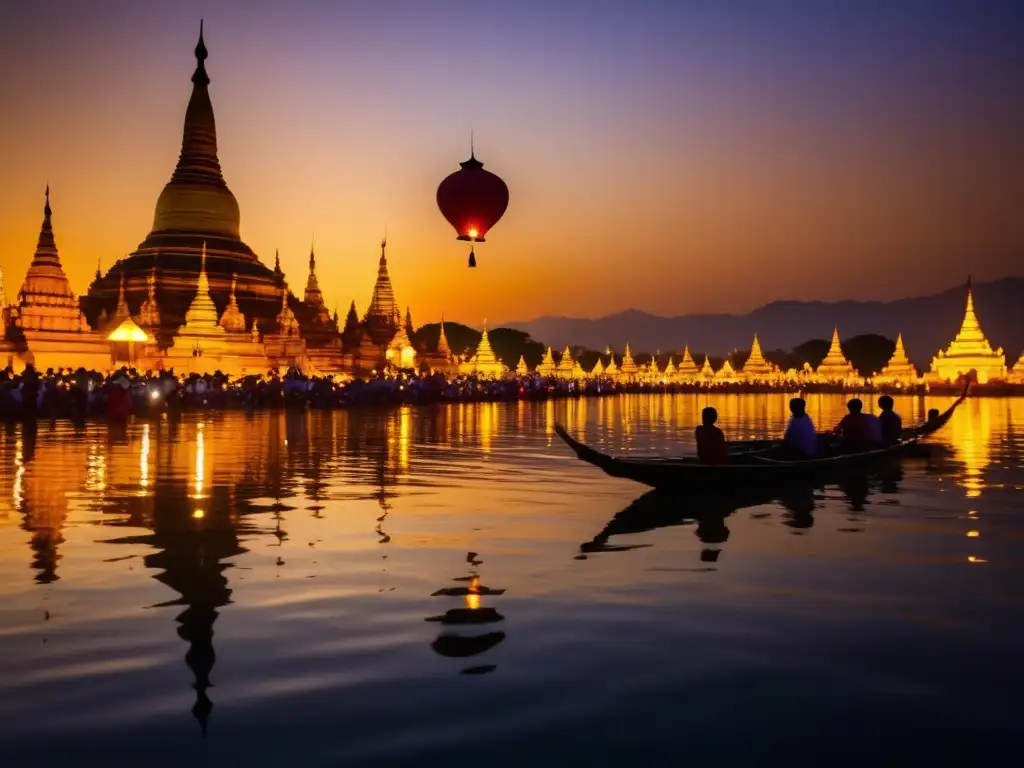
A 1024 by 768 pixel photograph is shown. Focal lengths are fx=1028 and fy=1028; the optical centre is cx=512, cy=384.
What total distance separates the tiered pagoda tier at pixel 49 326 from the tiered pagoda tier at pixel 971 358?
266ft

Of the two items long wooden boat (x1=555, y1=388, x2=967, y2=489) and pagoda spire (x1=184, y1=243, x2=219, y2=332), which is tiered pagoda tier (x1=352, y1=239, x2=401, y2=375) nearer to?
pagoda spire (x1=184, y1=243, x2=219, y2=332)

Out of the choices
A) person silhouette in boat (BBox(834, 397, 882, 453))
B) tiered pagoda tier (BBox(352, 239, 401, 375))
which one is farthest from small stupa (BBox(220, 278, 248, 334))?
person silhouette in boat (BBox(834, 397, 882, 453))

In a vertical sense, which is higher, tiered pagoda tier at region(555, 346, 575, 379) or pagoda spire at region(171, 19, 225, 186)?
pagoda spire at region(171, 19, 225, 186)

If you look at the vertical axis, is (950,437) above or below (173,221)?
below

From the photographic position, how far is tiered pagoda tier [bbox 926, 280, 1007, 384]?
101 metres

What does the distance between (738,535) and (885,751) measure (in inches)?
228

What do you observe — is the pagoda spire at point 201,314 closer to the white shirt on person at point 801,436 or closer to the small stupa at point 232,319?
the small stupa at point 232,319

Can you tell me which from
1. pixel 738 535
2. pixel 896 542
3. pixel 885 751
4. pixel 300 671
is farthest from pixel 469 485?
pixel 885 751

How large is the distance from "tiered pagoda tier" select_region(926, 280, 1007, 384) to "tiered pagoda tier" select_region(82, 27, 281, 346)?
2727 inches

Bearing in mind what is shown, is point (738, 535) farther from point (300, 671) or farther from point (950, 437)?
point (950, 437)

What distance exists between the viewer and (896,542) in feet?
32.5

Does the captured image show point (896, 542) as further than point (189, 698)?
Yes

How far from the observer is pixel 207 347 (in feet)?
183

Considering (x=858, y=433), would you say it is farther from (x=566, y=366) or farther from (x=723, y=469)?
(x=566, y=366)
